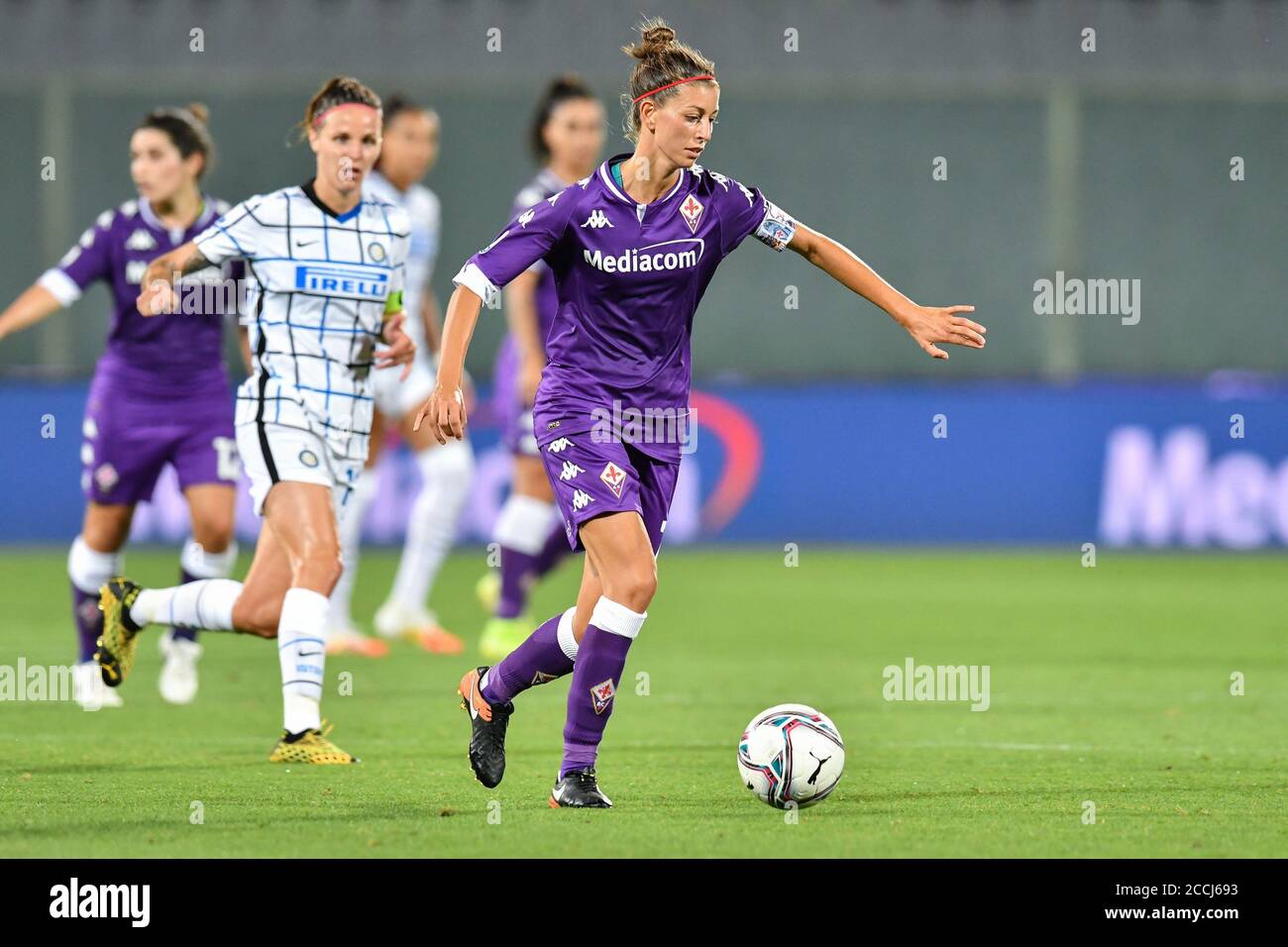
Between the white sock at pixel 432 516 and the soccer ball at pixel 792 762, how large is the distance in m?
5.18

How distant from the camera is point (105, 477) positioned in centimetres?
840

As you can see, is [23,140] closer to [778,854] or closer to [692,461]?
[692,461]

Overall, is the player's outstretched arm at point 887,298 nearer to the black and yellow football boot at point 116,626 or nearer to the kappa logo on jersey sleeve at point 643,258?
the kappa logo on jersey sleeve at point 643,258

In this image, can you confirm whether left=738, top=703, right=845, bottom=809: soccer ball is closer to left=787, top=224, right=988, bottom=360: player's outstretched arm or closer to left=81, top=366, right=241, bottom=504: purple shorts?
left=787, top=224, right=988, bottom=360: player's outstretched arm

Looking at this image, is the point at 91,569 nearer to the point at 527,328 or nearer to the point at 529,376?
the point at 529,376

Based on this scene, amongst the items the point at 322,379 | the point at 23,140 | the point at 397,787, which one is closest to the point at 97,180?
the point at 23,140

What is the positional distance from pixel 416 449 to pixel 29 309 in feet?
10.9

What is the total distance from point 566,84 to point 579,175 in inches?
17.5

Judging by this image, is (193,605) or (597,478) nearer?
(597,478)

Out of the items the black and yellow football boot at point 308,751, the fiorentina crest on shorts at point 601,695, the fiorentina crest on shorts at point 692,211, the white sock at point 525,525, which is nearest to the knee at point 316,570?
the black and yellow football boot at point 308,751

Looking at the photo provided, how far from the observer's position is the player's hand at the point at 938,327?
615 cm

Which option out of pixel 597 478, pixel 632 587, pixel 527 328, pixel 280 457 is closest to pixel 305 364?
pixel 280 457

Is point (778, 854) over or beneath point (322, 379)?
beneath

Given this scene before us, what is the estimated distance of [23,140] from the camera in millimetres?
17875
